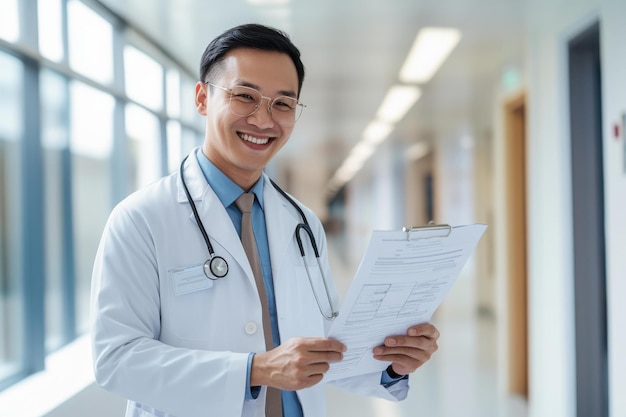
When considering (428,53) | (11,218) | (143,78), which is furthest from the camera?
(428,53)

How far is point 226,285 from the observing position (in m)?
1.15

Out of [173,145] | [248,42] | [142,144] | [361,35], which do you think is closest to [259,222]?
[248,42]

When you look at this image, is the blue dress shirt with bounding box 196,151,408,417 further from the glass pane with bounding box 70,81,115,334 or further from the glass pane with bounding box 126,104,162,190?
the glass pane with bounding box 126,104,162,190

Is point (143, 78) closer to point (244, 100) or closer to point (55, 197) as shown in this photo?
point (55, 197)

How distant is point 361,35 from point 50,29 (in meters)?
2.11

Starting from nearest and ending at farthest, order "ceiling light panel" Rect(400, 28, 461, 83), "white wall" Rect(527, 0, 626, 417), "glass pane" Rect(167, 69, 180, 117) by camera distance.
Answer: "white wall" Rect(527, 0, 626, 417) → "ceiling light panel" Rect(400, 28, 461, 83) → "glass pane" Rect(167, 69, 180, 117)

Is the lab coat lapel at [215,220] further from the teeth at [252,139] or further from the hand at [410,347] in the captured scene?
the hand at [410,347]

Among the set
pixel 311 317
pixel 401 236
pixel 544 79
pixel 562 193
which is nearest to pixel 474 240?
pixel 401 236

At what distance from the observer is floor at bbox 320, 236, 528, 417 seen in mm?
3414

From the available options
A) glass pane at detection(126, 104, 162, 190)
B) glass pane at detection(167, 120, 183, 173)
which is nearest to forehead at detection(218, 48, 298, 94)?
glass pane at detection(126, 104, 162, 190)

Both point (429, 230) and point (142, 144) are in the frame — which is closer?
point (429, 230)

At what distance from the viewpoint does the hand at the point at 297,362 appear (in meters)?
0.95

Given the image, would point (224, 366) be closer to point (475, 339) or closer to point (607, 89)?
point (607, 89)

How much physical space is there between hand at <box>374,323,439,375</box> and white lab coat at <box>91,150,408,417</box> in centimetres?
14
